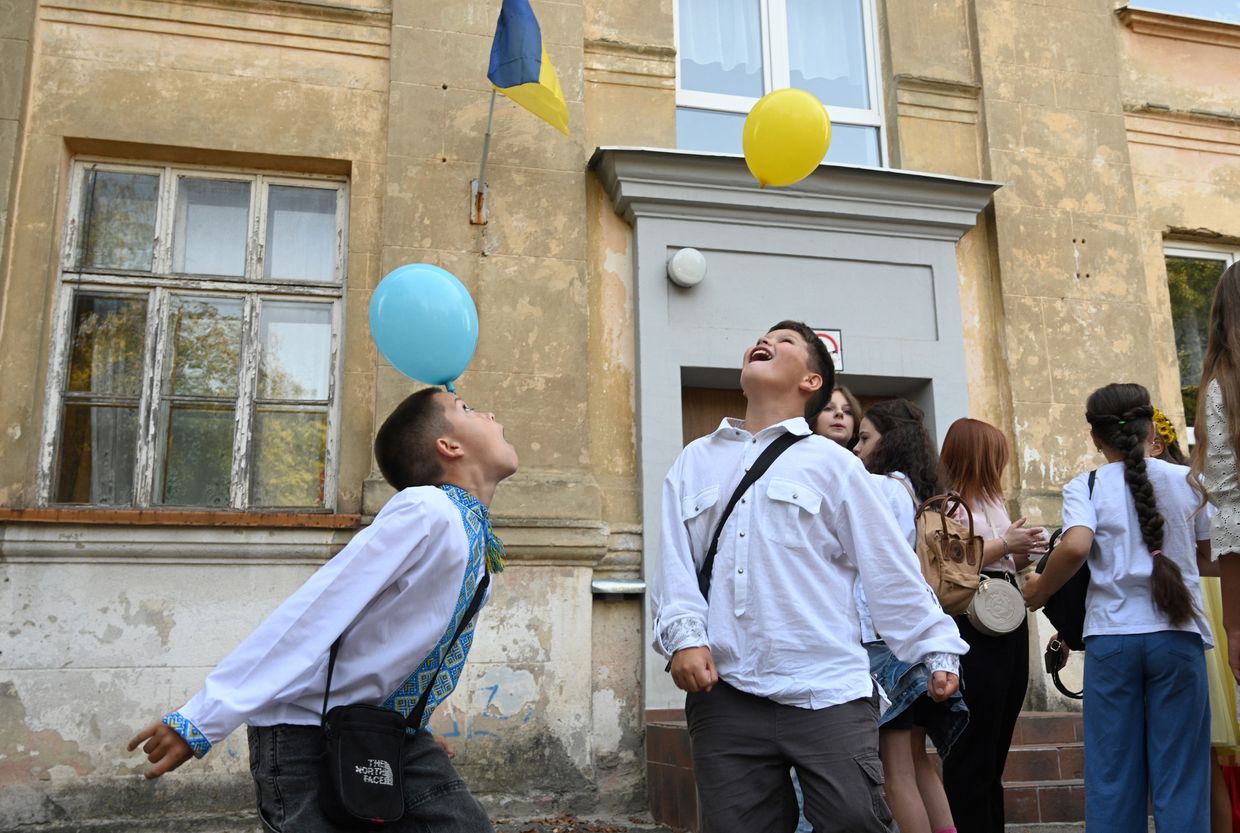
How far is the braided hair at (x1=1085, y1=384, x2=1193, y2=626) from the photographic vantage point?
12.9 ft

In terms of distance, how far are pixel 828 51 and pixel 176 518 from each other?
5.46m

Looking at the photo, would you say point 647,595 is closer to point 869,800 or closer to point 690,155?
point 690,155

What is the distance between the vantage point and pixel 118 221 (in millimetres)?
6707

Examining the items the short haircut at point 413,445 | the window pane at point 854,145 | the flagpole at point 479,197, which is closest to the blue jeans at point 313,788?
the short haircut at point 413,445

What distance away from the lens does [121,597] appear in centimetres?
595

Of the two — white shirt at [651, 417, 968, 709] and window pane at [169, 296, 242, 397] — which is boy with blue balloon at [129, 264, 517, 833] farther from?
window pane at [169, 296, 242, 397]

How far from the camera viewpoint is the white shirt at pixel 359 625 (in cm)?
256

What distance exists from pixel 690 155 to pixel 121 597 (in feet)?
13.7

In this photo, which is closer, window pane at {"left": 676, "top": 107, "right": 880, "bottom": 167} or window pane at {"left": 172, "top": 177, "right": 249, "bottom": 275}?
window pane at {"left": 172, "top": 177, "right": 249, "bottom": 275}

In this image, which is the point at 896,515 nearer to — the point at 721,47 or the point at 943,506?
the point at 943,506

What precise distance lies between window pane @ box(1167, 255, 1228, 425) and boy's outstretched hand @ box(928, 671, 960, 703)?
628 centimetres

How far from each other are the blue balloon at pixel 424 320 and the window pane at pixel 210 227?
2.91 m

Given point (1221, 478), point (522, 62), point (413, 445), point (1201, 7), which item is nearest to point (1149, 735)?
point (1221, 478)

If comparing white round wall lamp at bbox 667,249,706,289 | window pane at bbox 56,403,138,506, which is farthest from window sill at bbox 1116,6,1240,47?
window pane at bbox 56,403,138,506
